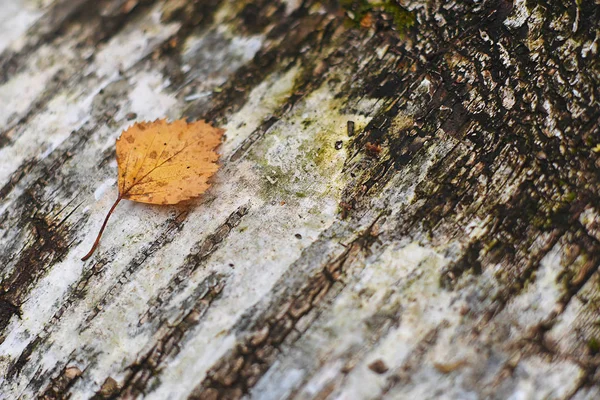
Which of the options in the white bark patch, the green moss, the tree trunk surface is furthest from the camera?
the white bark patch

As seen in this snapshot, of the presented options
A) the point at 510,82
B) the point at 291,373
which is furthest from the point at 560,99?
the point at 291,373

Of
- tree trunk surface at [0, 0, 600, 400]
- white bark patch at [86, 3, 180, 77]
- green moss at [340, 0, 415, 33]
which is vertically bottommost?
tree trunk surface at [0, 0, 600, 400]

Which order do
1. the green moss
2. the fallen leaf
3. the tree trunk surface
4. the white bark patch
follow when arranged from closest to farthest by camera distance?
1. the tree trunk surface
2. the fallen leaf
3. the green moss
4. the white bark patch

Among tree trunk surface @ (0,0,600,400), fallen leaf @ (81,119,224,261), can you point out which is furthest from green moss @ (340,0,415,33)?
fallen leaf @ (81,119,224,261)

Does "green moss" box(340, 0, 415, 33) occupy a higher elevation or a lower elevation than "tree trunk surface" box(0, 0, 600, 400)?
higher

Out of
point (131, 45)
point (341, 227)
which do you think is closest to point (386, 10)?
point (341, 227)

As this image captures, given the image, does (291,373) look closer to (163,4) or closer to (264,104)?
(264,104)

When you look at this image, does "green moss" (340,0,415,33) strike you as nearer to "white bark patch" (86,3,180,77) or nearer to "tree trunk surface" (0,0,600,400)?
"tree trunk surface" (0,0,600,400)

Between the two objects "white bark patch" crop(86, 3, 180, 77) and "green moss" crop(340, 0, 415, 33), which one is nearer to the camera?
"green moss" crop(340, 0, 415, 33)
